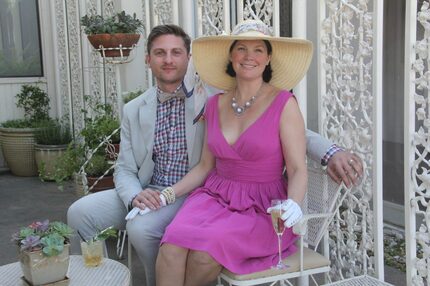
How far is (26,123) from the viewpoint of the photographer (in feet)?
21.9

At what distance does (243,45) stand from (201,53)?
0.30 meters

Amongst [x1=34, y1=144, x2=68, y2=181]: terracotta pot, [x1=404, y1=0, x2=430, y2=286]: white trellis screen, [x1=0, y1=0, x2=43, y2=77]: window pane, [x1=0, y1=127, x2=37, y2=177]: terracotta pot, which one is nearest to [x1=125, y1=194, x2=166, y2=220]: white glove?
[x1=404, y1=0, x2=430, y2=286]: white trellis screen

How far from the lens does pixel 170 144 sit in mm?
2904

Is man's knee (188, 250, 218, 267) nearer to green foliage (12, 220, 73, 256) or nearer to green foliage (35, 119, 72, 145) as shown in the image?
green foliage (12, 220, 73, 256)

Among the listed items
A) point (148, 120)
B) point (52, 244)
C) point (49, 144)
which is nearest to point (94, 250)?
point (52, 244)

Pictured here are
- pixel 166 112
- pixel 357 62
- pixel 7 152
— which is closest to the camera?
pixel 357 62

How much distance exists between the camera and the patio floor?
12.5 ft

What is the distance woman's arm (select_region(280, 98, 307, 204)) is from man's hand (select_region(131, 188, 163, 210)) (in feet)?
2.22

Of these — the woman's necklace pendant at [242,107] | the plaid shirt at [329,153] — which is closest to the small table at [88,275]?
the woman's necklace pendant at [242,107]

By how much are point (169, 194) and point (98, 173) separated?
1863 millimetres

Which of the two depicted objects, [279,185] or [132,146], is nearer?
[279,185]

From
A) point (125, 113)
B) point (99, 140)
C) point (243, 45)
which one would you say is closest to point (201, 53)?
point (243, 45)

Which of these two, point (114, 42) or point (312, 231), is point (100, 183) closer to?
point (114, 42)

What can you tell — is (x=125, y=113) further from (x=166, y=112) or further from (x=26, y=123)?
(x=26, y=123)
